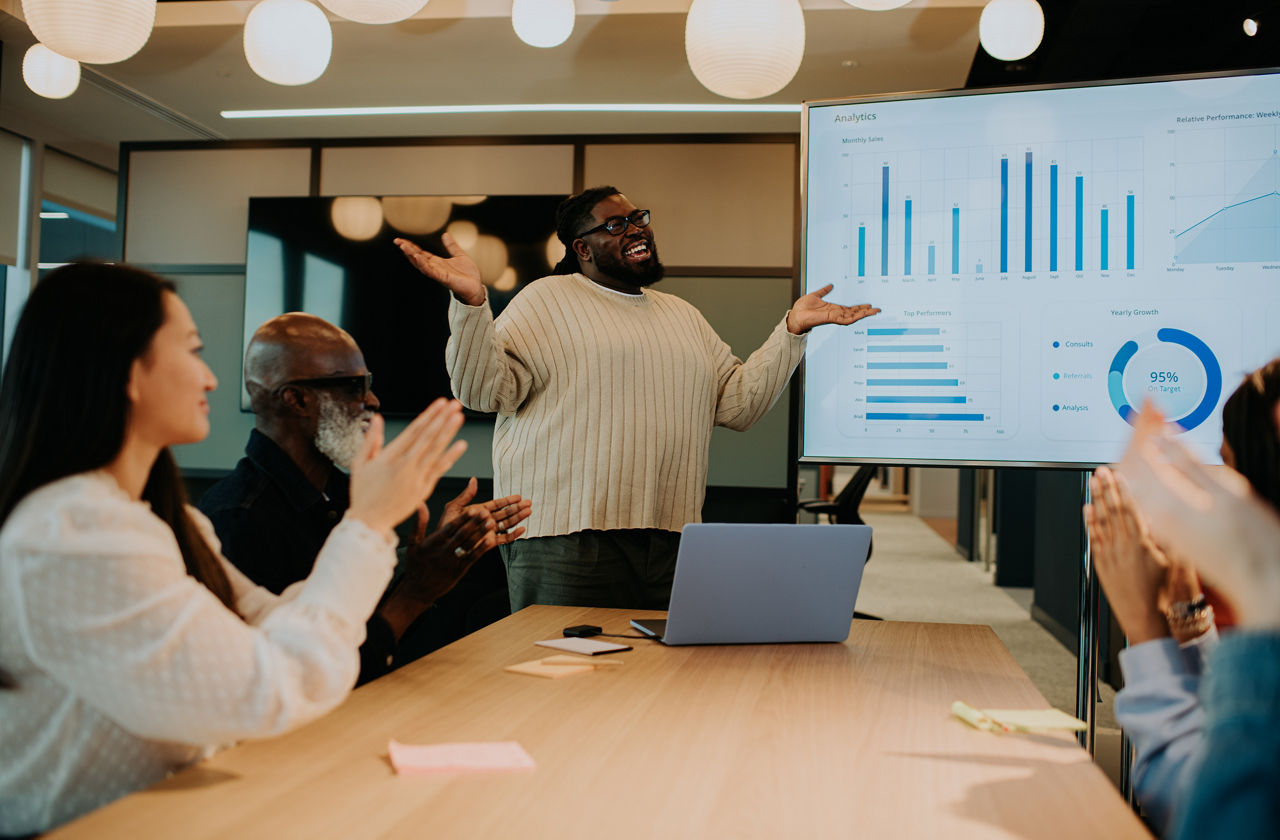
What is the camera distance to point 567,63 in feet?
13.3

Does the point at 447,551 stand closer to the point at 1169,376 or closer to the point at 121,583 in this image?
the point at 121,583

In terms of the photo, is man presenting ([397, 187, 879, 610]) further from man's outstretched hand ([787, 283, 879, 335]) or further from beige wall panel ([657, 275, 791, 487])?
beige wall panel ([657, 275, 791, 487])

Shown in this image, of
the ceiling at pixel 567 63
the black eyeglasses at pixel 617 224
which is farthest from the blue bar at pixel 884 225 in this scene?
the ceiling at pixel 567 63

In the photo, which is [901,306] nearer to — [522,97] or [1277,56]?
[1277,56]

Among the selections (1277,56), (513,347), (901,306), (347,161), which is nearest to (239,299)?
(347,161)

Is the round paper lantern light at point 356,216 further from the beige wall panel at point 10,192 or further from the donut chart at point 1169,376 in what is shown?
the donut chart at point 1169,376

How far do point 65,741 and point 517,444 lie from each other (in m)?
1.47

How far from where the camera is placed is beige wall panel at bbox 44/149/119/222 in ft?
17.7

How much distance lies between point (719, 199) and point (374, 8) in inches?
85.6

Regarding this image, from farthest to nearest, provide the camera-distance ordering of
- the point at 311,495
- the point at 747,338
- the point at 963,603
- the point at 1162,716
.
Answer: the point at 963,603 < the point at 747,338 < the point at 311,495 < the point at 1162,716

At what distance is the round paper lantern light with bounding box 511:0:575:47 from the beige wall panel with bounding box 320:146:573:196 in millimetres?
1500

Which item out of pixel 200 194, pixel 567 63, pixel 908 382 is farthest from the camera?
pixel 200 194

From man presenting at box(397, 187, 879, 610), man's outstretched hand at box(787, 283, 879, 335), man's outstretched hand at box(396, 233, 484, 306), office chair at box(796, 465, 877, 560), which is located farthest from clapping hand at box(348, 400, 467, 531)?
office chair at box(796, 465, 877, 560)

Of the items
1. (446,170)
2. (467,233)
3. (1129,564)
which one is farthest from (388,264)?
(1129,564)
